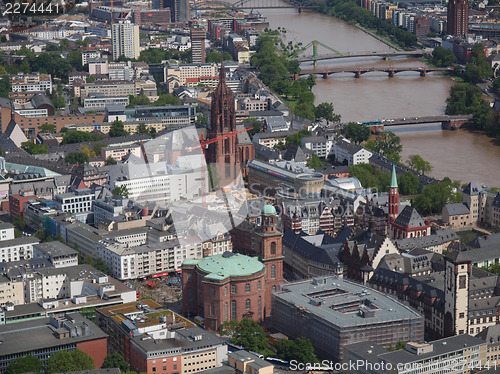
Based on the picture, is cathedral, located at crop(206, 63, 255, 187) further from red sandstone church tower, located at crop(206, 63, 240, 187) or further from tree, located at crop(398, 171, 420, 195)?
tree, located at crop(398, 171, 420, 195)

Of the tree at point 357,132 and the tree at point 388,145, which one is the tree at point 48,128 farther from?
the tree at point 388,145

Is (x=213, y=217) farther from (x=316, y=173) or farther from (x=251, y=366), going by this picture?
(x=251, y=366)

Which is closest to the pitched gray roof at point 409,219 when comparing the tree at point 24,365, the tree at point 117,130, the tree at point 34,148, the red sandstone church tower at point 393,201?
the red sandstone church tower at point 393,201

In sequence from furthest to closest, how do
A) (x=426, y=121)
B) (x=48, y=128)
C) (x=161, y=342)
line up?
(x=426, y=121) < (x=48, y=128) < (x=161, y=342)

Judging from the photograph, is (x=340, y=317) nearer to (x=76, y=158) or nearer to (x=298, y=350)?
(x=298, y=350)

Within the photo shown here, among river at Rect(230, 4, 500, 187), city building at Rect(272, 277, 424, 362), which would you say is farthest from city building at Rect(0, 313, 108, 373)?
river at Rect(230, 4, 500, 187)

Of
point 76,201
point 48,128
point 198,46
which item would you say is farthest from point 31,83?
point 76,201
